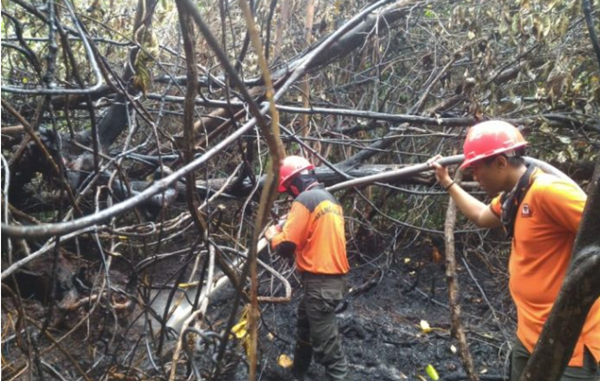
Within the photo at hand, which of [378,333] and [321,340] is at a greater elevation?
[321,340]

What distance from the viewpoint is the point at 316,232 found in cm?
393

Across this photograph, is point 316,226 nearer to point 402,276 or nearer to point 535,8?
point 535,8

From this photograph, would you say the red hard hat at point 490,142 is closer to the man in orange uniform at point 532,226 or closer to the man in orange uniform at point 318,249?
the man in orange uniform at point 532,226

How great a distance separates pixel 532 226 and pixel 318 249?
75.2 inches

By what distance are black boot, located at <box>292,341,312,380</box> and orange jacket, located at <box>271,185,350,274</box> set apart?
74 cm

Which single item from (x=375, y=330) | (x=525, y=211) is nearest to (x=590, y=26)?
(x=525, y=211)

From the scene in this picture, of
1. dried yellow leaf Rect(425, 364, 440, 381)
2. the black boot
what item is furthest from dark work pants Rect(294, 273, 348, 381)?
dried yellow leaf Rect(425, 364, 440, 381)

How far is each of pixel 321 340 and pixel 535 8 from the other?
9.55ft

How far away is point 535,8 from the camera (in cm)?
380

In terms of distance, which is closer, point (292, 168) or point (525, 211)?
point (525, 211)

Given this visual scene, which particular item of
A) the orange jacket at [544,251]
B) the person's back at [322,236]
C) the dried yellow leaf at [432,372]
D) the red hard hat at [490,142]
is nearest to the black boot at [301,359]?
the person's back at [322,236]

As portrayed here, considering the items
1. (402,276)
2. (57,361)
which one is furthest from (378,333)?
(57,361)

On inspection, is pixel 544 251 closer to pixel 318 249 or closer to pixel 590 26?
pixel 590 26

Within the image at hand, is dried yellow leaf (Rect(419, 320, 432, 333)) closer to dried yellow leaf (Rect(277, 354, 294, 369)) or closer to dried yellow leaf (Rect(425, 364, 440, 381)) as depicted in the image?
dried yellow leaf (Rect(425, 364, 440, 381))
